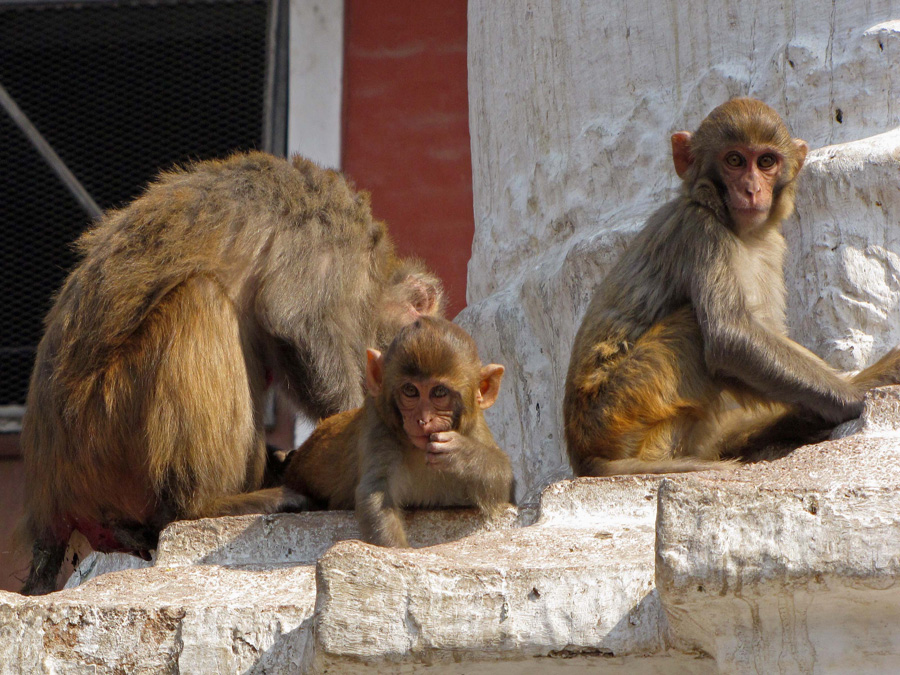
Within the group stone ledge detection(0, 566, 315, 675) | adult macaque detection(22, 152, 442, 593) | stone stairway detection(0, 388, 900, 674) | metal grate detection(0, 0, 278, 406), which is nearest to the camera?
stone stairway detection(0, 388, 900, 674)

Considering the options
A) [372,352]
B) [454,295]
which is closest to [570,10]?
[372,352]

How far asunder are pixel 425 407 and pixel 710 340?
826mm

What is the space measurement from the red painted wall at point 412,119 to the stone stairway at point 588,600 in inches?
197

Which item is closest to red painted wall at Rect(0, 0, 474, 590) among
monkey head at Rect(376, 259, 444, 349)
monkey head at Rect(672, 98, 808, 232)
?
monkey head at Rect(376, 259, 444, 349)

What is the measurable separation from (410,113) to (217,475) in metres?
4.51

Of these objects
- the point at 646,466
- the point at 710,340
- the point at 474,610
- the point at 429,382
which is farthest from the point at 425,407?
the point at 474,610

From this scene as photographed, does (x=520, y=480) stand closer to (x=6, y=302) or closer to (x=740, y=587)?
(x=740, y=587)

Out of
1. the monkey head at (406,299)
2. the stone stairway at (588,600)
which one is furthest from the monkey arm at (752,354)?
the monkey head at (406,299)

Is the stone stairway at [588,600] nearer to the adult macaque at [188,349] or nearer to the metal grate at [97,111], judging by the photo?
the adult macaque at [188,349]

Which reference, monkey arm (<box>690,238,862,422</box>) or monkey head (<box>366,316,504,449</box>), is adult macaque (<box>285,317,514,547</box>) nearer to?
monkey head (<box>366,316,504,449</box>)

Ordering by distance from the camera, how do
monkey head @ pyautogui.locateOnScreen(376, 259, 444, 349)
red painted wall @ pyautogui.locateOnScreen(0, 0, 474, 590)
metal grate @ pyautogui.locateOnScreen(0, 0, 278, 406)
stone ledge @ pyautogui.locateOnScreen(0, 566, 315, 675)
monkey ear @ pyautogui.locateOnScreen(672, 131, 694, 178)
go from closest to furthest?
1. stone ledge @ pyautogui.locateOnScreen(0, 566, 315, 675)
2. monkey ear @ pyautogui.locateOnScreen(672, 131, 694, 178)
3. monkey head @ pyautogui.locateOnScreen(376, 259, 444, 349)
4. red painted wall @ pyautogui.locateOnScreen(0, 0, 474, 590)
5. metal grate @ pyautogui.locateOnScreen(0, 0, 278, 406)

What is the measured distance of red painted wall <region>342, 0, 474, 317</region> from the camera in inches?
309

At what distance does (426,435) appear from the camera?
133 inches

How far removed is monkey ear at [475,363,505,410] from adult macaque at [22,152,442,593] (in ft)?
2.47
